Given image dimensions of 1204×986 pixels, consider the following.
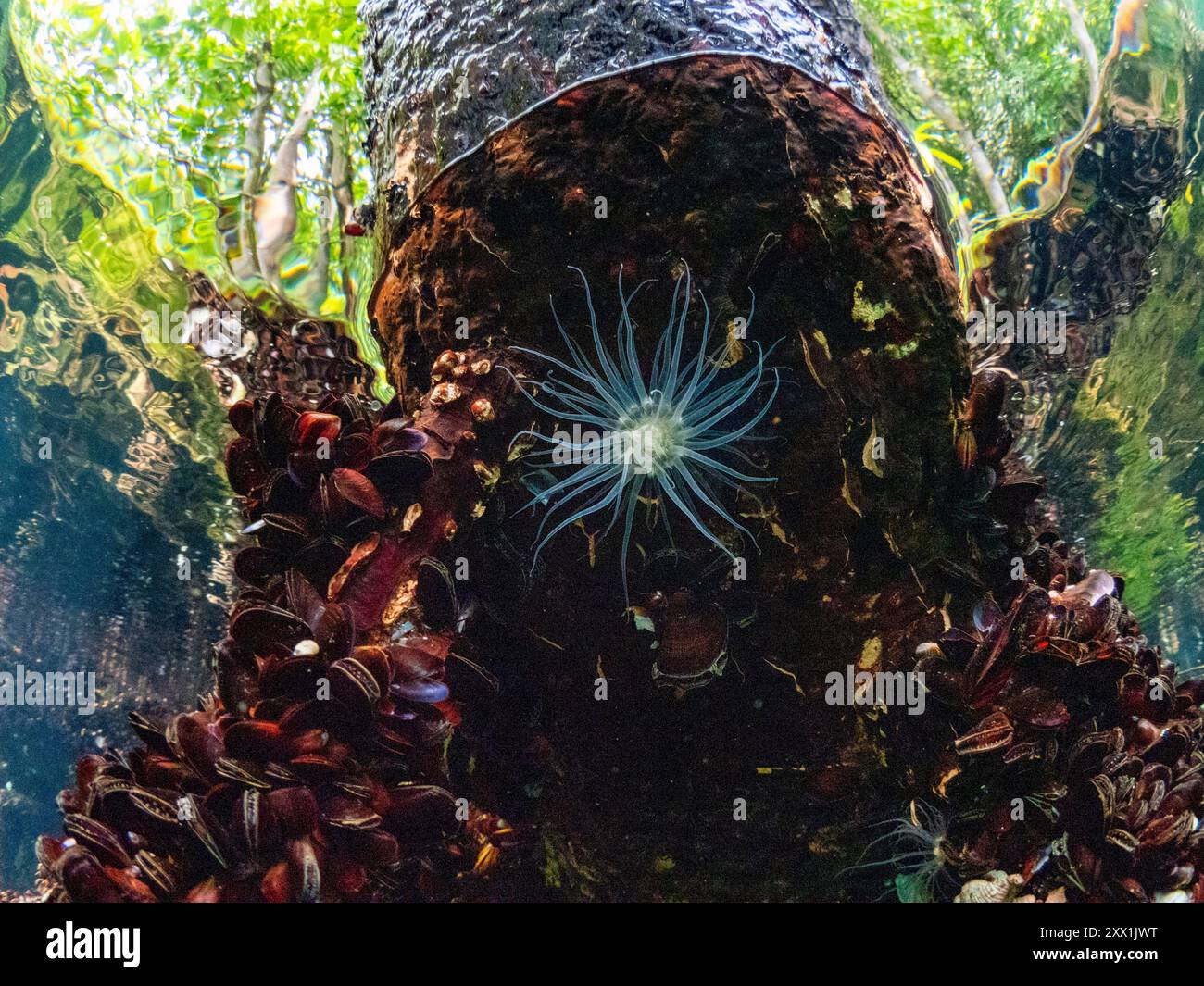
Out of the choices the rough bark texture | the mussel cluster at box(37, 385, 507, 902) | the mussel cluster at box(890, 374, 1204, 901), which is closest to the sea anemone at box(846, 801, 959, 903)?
the mussel cluster at box(890, 374, 1204, 901)

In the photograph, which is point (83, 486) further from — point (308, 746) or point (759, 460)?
point (759, 460)

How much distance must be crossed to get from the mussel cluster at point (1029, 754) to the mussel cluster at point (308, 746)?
1.60 metres

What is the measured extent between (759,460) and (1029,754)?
53.1 inches

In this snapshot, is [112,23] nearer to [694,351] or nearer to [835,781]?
[694,351]

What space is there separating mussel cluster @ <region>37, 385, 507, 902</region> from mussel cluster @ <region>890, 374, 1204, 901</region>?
160cm

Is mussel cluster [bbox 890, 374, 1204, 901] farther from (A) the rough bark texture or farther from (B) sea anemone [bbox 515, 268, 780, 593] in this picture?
(A) the rough bark texture

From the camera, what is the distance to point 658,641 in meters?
2.68

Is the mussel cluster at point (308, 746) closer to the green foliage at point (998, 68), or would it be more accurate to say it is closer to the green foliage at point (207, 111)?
the green foliage at point (207, 111)

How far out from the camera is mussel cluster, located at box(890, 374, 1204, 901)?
8.78 ft

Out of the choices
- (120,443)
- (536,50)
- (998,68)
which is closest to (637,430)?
(536,50)

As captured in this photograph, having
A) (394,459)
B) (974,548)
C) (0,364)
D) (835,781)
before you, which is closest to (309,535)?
(394,459)

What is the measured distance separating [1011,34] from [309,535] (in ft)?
14.3

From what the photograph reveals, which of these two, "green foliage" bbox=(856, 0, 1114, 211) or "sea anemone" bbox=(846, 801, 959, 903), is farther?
"green foliage" bbox=(856, 0, 1114, 211)

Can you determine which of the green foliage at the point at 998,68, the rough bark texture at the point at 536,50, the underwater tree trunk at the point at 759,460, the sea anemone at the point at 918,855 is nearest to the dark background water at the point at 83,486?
the rough bark texture at the point at 536,50
